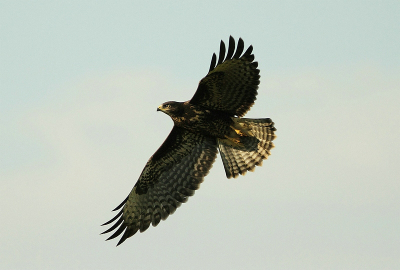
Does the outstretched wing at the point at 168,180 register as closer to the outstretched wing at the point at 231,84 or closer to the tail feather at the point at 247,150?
the tail feather at the point at 247,150

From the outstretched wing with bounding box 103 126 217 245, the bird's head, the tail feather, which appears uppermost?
the tail feather

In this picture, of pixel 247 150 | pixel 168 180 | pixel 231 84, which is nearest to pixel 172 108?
pixel 231 84

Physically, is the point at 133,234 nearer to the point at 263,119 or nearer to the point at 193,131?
the point at 193,131

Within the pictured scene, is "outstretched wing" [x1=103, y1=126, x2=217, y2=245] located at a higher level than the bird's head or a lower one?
lower

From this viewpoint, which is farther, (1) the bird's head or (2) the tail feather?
(2) the tail feather

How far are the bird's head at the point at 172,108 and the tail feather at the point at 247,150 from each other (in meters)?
1.49

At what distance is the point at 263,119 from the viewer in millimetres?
13656

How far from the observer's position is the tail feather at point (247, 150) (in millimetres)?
13906

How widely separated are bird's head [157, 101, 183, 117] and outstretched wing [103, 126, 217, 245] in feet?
2.77

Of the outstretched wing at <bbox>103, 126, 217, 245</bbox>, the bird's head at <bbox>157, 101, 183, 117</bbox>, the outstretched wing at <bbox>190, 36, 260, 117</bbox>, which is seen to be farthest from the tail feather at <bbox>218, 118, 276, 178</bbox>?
the bird's head at <bbox>157, 101, 183, 117</bbox>

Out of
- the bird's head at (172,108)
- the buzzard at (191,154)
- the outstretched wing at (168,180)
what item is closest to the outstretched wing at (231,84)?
the buzzard at (191,154)

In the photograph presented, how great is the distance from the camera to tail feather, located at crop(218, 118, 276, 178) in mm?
13906

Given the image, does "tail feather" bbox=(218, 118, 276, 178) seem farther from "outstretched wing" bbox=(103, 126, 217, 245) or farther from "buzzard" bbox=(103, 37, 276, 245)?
"outstretched wing" bbox=(103, 126, 217, 245)

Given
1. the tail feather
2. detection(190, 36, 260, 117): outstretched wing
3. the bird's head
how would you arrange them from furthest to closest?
the tail feather, the bird's head, detection(190, 36, 260, 117): outstretched wing
